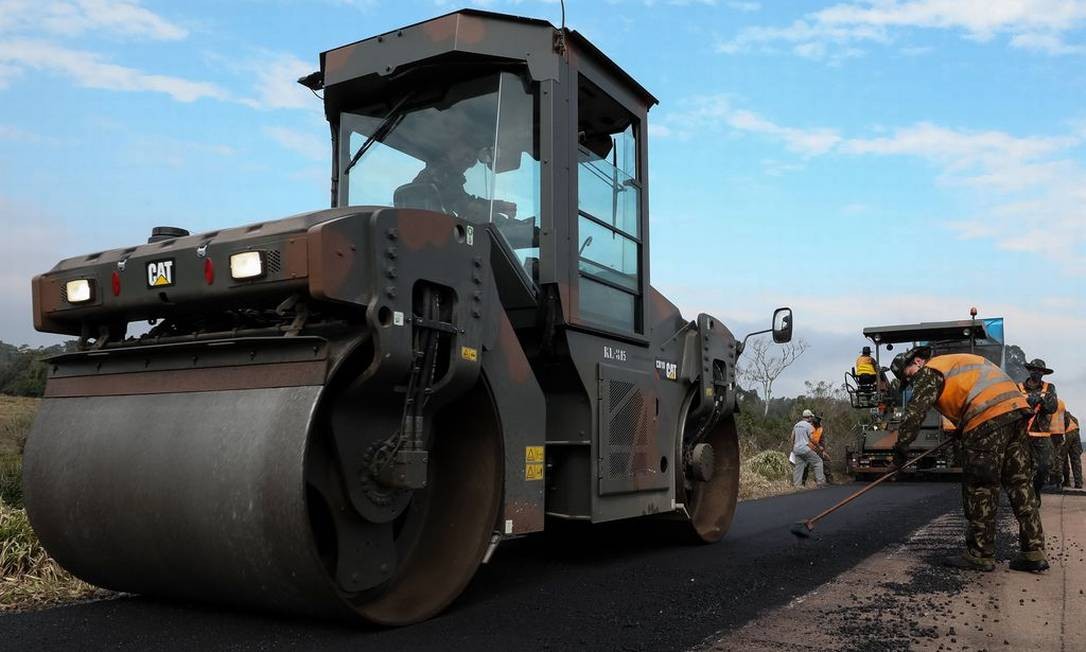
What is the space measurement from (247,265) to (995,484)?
4.71m

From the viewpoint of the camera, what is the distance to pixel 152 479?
12.0 ft

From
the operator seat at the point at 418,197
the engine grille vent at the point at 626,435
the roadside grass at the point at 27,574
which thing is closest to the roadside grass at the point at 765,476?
the engine grille vent at the point at 626,435

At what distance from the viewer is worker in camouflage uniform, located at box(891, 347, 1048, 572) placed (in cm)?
588

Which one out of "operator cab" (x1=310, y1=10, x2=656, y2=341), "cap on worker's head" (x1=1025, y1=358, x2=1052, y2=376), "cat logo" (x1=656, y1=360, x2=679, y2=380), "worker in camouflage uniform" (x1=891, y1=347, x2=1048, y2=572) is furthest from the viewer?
"cap on worker's head" (x1=1025, y1=358, x2=1052, y2=376)

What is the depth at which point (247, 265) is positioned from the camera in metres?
3.66

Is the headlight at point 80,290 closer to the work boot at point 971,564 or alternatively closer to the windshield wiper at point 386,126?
the windshield wiper at point 386,126

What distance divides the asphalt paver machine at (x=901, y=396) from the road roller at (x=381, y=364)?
11038mm

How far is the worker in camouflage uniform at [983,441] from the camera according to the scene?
19.3ft

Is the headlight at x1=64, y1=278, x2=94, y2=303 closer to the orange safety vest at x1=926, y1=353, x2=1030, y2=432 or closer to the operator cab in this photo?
the operator cab

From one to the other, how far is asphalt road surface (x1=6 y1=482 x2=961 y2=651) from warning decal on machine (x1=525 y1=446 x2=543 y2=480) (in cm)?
62

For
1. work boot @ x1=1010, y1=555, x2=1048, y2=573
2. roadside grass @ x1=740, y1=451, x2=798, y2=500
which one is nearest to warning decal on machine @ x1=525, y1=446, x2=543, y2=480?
work boot @ x1=1010, y1=555, x2=1048, y2=573

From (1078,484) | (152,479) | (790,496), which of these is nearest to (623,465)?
(152,479)

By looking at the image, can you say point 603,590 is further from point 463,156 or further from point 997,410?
point 997,410

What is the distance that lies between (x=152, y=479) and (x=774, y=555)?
13.7ft
